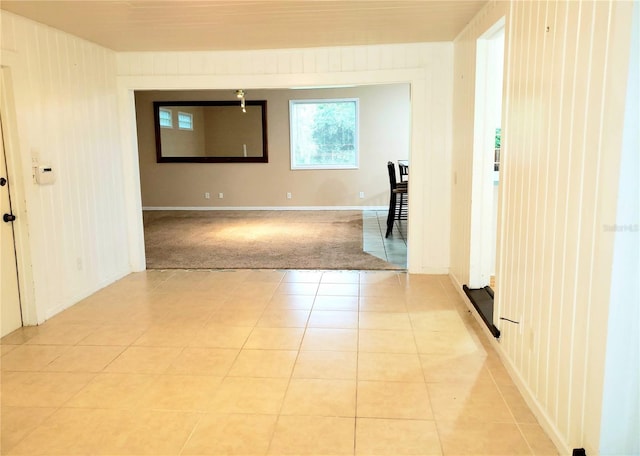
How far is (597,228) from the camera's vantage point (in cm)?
173

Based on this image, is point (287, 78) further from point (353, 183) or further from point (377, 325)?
point (353, 183)

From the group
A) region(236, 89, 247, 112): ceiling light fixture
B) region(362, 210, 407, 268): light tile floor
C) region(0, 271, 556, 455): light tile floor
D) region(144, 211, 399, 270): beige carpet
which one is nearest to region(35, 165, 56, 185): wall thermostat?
region(0, 271, 556, 455): light tile floor

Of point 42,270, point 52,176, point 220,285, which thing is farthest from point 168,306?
point 52,176

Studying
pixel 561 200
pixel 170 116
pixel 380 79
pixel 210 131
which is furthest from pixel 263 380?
pixel 170 116

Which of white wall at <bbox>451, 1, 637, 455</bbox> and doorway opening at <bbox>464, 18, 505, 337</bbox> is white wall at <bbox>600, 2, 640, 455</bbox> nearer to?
white wall at <bbox>451, 1, 637, 455</bbox>

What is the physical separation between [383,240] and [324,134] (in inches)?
144

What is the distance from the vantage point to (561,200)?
2.03 m

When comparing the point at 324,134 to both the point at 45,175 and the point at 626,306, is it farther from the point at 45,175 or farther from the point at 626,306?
the point at 626,306

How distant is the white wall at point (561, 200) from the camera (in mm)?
1684

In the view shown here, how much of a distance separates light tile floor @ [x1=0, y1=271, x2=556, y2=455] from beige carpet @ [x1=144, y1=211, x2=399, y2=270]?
1186 millimetres

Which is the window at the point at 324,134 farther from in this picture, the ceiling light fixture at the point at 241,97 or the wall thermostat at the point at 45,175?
the wall thermostat at the point at 45,175

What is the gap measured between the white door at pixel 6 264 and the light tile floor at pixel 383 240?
3.59 meters

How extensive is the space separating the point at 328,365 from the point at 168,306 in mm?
1777

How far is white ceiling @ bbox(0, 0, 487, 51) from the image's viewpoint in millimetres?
3375
